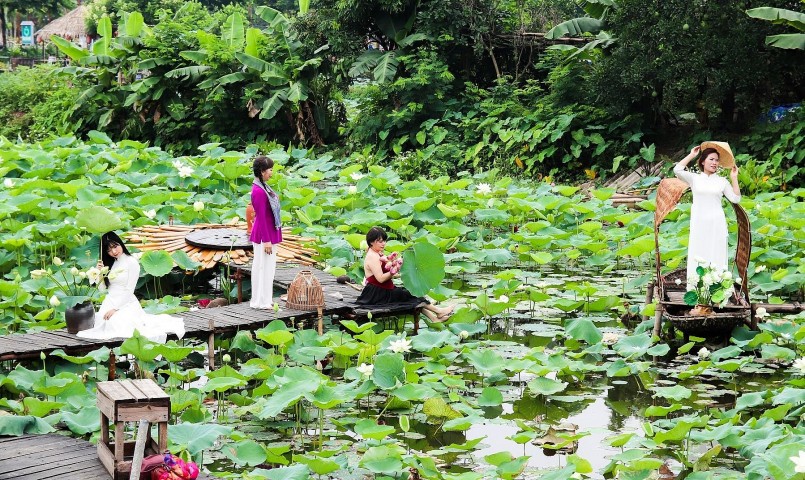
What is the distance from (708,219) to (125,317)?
401cm

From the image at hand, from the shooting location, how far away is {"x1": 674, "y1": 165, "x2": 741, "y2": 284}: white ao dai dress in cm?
738

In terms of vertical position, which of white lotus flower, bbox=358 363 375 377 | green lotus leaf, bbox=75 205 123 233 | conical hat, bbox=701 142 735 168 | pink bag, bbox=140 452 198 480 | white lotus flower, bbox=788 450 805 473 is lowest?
white lotus flower, bbox=358 363 375 377

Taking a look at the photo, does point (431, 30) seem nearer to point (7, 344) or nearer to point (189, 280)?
point (189, 280)

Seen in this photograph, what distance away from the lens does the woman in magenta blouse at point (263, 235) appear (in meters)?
7.33

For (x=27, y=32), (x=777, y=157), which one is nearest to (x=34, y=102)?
(x=777, y=157)

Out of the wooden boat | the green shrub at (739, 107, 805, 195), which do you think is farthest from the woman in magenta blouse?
the green shrub at (739, 107, 805, 195)

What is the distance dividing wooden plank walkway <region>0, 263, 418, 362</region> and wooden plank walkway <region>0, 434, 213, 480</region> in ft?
4.41

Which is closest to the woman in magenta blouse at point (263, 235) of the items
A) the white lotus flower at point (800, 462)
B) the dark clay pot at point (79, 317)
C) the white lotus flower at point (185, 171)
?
the dark clay pot at point (79, 317)

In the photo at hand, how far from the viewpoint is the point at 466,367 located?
22.7ft

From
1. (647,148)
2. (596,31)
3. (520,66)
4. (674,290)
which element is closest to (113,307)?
(674,290)

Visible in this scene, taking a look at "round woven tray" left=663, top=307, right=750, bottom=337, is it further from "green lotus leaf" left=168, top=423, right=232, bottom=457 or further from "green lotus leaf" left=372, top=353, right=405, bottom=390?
"green lotus leaf" left=168, top=423, right=232, bottom=457

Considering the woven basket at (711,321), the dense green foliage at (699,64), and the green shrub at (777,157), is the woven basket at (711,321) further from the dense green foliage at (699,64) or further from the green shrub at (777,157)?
the dense green foliage at (699,64)

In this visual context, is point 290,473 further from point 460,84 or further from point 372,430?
point 460,84

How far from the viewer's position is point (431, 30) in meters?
16.0
